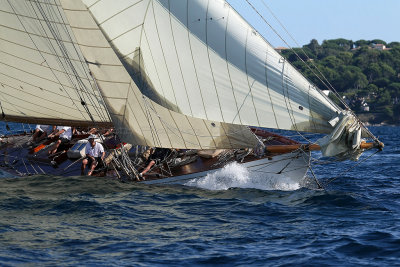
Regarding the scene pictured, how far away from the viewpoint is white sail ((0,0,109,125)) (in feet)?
57.7

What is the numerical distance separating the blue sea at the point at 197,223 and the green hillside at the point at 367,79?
278 feet

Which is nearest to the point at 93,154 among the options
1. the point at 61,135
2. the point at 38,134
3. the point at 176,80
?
Result: the point at 61,135

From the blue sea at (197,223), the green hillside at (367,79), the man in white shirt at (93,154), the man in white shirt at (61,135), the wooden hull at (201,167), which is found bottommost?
the blue sea at (197,223)

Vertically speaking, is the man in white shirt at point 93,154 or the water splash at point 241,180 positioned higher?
the man in white shirt at point 93,154

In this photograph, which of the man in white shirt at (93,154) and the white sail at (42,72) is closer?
the white sail at (42,72)

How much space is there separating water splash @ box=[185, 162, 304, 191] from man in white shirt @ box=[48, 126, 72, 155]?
5.07 metres

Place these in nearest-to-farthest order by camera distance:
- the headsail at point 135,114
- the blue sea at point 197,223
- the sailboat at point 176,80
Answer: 1. the blue sea at point 197,223
2. the sailboat at point 176,80
3. the headsail at point 135,114

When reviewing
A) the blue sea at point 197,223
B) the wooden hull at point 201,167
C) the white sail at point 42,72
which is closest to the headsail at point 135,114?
the wooden hull at point 201,167

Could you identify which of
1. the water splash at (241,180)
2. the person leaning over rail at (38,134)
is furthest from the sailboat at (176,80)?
the person leaning over rail at (38,134)

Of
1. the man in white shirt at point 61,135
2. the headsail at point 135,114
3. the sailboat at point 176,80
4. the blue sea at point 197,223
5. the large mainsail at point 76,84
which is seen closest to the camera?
the blue sea at point 197,223

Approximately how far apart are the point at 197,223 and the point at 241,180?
4.24 m

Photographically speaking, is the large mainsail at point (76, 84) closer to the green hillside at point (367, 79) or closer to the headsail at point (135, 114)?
the headsail at point (135, 114)

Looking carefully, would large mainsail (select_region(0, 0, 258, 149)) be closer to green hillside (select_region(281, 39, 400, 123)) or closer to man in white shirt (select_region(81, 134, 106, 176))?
man in white shirt (select_region(81, 134, 106, 176))

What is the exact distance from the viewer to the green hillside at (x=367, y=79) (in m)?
109
